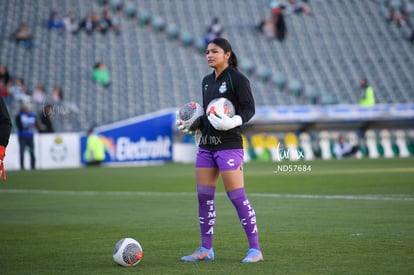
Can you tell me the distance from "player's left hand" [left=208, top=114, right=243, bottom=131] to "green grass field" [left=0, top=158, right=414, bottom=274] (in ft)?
4.36

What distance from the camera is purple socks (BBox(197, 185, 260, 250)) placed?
8.90 m

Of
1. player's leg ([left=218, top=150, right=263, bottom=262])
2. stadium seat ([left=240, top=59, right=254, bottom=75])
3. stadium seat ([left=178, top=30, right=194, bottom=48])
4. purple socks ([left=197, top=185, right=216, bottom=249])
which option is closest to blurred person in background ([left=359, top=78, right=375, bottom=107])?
stadium seat ([left=240, top=59, right=254, bottom=75])

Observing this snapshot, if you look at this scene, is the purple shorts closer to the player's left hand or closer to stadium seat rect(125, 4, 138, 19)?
the player's left hand

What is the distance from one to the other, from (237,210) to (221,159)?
20.9 inches

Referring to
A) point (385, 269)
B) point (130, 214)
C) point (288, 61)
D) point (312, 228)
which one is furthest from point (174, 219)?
point (288, 61)

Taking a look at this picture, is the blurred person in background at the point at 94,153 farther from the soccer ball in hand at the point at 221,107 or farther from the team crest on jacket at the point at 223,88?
the soccer ball in hand at the point at 221,107

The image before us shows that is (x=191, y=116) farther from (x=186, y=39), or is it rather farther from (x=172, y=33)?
(x=172, y=33)

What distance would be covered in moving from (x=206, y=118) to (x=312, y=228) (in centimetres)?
331

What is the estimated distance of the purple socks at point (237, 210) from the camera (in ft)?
29.2

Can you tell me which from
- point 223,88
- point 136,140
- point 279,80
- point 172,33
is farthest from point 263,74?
point 223,88

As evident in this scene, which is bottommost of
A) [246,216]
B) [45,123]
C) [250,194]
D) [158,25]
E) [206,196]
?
[250,194]

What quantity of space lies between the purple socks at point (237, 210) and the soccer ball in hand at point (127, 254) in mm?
751

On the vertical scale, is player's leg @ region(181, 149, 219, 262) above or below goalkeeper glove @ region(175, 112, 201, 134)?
below

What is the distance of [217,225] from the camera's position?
1259cm
